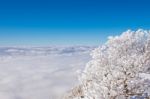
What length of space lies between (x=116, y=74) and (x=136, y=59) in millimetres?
2482

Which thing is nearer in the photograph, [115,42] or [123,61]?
[123,61]

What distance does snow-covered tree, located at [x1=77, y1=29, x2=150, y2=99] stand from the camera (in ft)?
114

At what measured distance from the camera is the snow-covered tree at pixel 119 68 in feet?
114

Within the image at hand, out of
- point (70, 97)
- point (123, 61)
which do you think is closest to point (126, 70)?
point (123, 61)

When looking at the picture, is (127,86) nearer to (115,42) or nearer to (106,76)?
(106,76)

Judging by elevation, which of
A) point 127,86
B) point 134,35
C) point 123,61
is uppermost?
point 134,35

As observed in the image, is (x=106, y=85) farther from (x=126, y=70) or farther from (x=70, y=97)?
(x=70, y=97)

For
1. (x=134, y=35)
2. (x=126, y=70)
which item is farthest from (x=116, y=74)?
(x=134, y=35)

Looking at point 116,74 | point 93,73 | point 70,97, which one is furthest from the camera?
point 70,97

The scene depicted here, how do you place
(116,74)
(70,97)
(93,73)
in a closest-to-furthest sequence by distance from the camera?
(116,74)
(93,73)
(70,97)

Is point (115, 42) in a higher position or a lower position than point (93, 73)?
higher

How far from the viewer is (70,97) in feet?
189

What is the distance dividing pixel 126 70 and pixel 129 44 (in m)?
3.75

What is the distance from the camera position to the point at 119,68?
1398 inches
